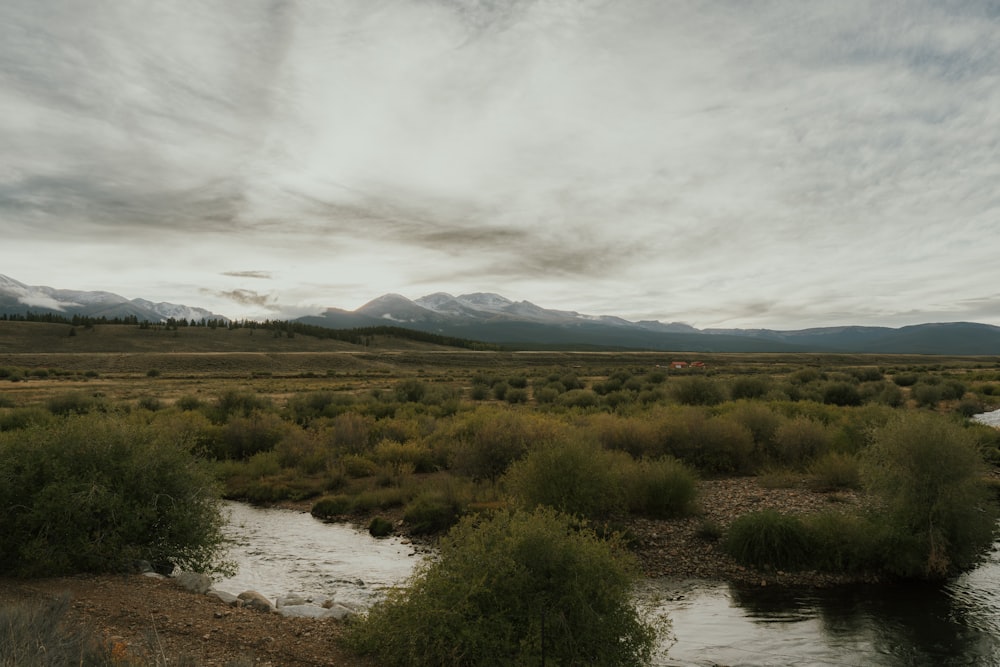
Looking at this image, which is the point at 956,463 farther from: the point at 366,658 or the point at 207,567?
the point at 207,567

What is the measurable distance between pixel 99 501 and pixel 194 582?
7.43ft

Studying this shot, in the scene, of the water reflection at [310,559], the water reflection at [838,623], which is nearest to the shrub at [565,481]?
the water reflection at [838,623]

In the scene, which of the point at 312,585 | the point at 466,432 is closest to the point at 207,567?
the point at 312,585

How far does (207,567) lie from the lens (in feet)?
37.9

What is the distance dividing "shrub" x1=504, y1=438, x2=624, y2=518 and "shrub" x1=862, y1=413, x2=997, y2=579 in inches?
260

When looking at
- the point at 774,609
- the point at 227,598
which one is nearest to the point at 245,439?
the point at 227,598

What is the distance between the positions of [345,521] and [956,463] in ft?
53.3

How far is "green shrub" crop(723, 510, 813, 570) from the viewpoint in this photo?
13.3 meters

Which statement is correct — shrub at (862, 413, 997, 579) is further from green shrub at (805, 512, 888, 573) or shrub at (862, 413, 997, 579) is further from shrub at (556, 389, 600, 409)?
shrub at (556, 389, 600, 409)

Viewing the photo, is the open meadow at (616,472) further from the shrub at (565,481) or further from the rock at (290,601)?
the rock at (290,601)

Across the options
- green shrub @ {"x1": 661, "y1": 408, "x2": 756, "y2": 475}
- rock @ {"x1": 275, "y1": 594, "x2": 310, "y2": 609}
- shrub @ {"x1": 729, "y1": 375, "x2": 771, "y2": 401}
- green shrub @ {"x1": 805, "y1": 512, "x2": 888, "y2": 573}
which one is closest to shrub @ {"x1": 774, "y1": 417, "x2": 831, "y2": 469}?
green shrub @ {"x1": 661, "y1": 408, "x2": 756, "y2": 475}

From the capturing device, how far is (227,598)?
33.5ft

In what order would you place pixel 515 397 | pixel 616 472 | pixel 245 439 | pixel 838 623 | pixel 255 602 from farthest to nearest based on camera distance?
1. pixel 515 397
2. pixel 245 439
3. pixel 616 472
4. pixel 838 623
5. pixel 255 602

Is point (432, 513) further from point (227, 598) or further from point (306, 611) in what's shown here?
point (227, 598)
